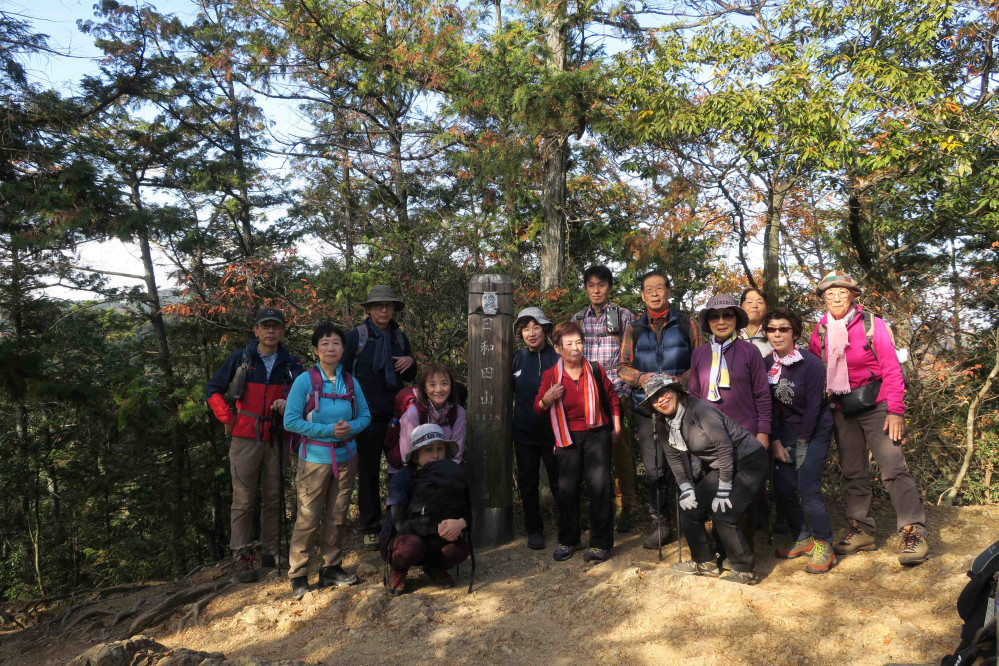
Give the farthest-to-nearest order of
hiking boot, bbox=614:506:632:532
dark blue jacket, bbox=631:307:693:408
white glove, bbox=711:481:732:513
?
hiking boot, bbox=614:506:632:532 < dark blue jacket, bbox=631:307:693:408 < white glove, bbox=711:481:732:513

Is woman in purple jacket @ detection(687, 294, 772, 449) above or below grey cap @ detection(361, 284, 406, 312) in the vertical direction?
below

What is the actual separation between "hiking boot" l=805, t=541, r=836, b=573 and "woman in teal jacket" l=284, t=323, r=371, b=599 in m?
3.33

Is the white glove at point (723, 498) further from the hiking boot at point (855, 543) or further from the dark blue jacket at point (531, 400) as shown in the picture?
the dark blue jacket at point (531, 400)

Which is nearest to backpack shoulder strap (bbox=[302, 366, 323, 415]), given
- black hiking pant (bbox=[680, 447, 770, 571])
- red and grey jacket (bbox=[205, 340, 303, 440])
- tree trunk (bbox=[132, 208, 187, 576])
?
red and grey jacket (bbox=[205, 340, 303, 440])

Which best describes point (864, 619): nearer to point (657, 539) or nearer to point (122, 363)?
point (657, 539)

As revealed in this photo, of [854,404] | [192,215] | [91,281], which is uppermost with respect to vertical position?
[192,215]

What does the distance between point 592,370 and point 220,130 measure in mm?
11552

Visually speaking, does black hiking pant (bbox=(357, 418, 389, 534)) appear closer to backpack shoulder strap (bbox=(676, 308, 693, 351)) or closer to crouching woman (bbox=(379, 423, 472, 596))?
crouching woman (bbox=(379, 423, 472, 596))

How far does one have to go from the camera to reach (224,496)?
1138 centimetres

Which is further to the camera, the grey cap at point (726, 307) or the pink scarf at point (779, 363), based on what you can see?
the pink scarf at point (779, 363)

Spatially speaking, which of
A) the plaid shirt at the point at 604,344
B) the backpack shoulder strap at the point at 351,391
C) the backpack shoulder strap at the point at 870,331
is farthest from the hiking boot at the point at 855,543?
the backpack shoulder strap at the point at 351,391

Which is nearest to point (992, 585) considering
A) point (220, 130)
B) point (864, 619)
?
point (864, 619)

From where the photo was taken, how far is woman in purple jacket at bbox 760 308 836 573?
4.61 metres

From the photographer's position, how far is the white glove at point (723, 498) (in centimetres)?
421
